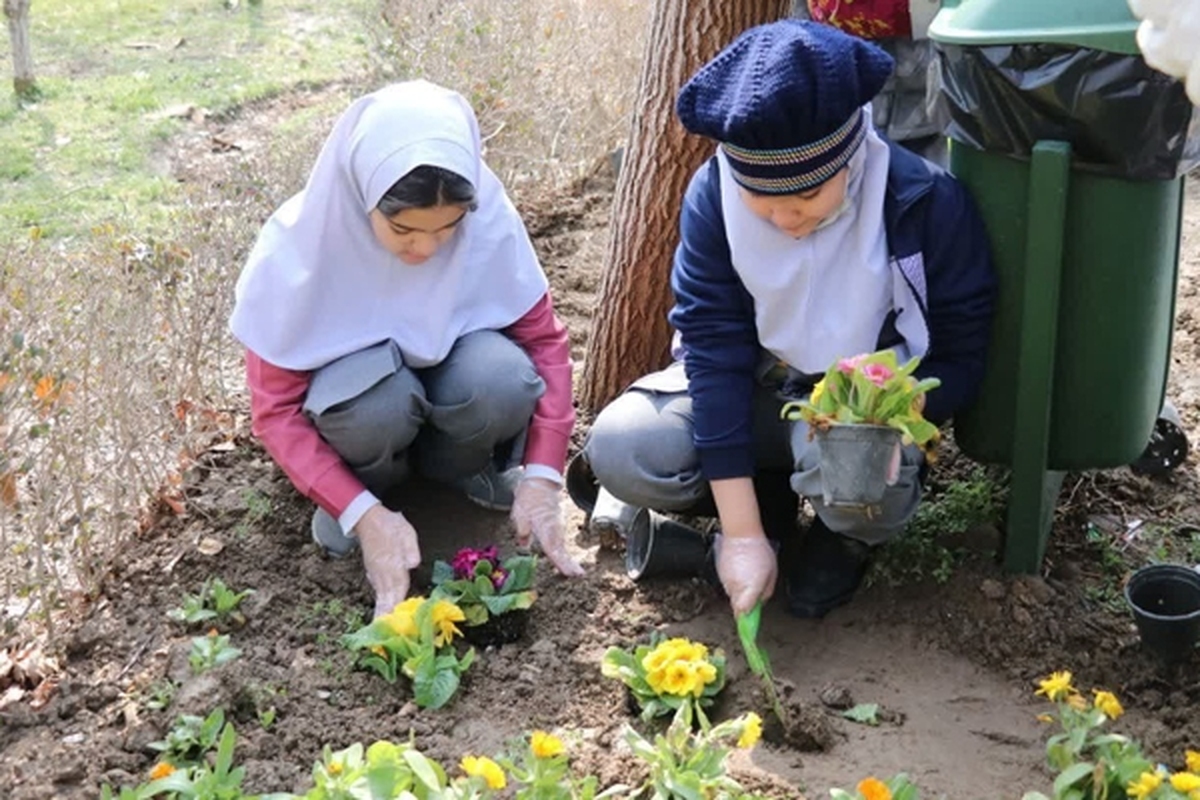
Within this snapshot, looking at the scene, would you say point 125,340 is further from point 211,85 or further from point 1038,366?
point 211,85

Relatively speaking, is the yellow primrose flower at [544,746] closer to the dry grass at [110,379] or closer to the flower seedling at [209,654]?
the flower seedling at [209,654]

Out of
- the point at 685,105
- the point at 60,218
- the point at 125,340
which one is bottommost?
the point at 60,218

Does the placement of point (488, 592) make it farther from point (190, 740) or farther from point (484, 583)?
point (190, 740)

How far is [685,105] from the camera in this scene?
260cm

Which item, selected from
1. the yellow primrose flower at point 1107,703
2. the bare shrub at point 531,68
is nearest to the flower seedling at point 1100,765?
the yellow primrose flower at point 1107,703

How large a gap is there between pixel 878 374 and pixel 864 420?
82 millimetres

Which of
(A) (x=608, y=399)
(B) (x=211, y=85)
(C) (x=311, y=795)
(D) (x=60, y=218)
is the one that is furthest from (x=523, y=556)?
(B) (x=211, y=85)

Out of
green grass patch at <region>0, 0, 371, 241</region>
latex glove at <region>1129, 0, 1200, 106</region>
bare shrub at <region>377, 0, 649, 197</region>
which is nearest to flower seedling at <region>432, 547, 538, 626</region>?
latex glove at <region>1129, 0, 1200, 106</region>

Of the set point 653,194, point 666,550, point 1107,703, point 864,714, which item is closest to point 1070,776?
point 1107,703

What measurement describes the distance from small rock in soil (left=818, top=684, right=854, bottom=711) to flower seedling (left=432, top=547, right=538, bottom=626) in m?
0.59

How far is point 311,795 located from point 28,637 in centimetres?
114

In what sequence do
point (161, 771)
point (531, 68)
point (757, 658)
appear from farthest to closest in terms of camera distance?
1. point (531, 68)
2. point (757, 658)
3. point (161, 771)

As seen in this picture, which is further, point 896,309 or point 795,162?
point 896,309

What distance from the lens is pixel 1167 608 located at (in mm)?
2807
